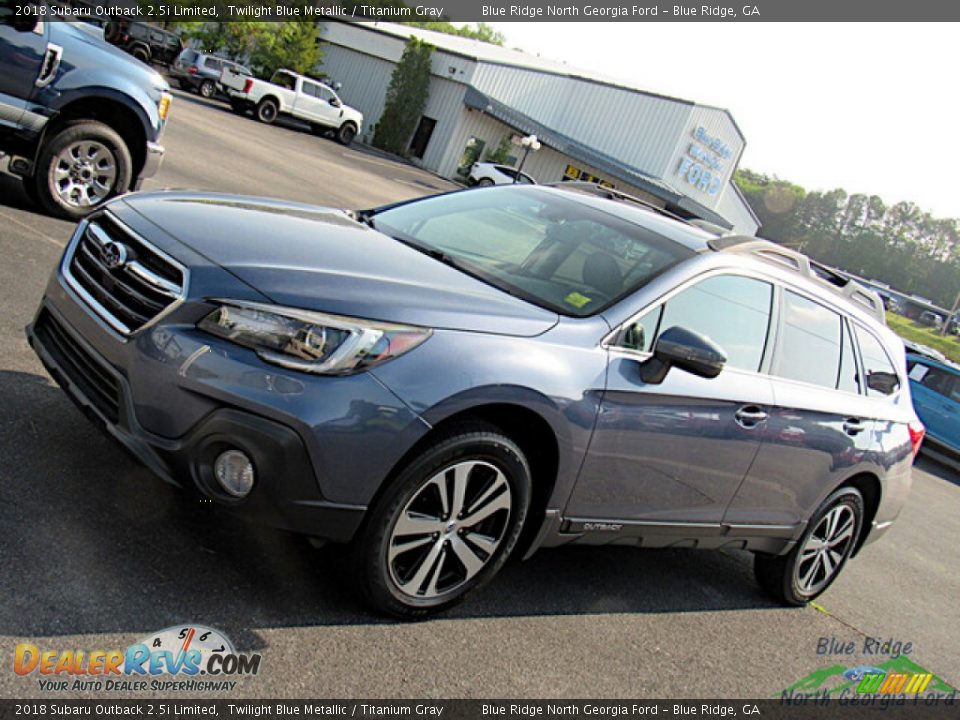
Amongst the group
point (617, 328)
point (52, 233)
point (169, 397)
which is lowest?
point (52, 233)

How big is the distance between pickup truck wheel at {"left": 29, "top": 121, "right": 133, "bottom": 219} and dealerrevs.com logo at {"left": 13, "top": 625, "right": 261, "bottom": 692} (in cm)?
577

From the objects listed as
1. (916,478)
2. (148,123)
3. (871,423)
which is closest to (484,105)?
(916,478)

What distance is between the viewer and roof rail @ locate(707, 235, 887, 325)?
489 centimetres

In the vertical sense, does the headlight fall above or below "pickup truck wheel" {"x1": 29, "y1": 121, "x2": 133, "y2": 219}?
above

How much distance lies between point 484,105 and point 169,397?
40059 mm

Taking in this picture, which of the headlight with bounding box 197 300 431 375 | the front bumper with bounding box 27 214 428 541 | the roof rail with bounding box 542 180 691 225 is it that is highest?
the roof rail with bounding box 542 180 691 225

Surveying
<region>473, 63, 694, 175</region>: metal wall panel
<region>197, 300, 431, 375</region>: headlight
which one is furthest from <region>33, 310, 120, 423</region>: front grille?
<region>473, 63, 694, 175</region>: metal wall panel

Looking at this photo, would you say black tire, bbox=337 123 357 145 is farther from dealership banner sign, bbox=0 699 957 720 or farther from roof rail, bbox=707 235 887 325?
dealership banner sign, bbox=0 699 957 720

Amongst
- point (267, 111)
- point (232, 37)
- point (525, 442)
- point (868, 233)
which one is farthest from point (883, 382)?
point (868, 233)

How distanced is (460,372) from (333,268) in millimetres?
671

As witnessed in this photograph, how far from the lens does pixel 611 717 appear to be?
3.67 meters

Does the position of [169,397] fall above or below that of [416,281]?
below

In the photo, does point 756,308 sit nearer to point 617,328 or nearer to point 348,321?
point 617,328

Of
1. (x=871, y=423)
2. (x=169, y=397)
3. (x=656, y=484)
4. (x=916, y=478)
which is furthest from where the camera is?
(x=916, y=478)
